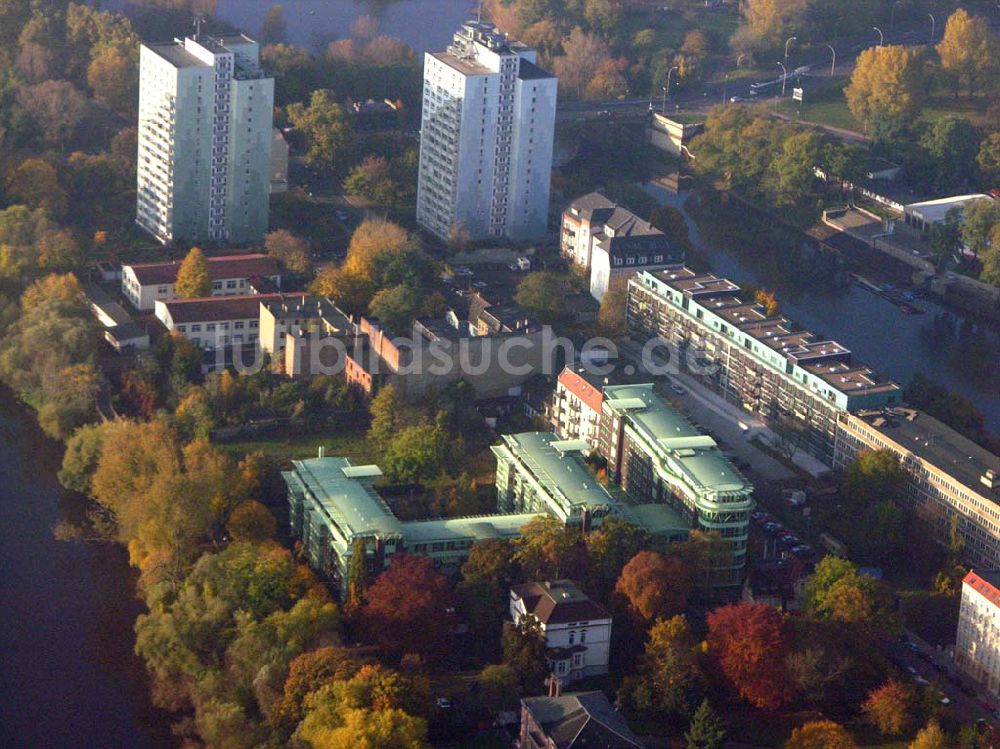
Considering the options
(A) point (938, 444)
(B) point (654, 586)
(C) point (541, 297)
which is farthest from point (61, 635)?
(A) point (938, 444)

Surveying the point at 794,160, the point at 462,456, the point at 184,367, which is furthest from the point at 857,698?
the point at 794,160

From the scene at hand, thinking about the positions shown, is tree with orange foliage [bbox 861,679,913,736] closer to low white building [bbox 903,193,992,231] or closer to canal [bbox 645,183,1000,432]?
canal [bbox 645,183,1000,432]

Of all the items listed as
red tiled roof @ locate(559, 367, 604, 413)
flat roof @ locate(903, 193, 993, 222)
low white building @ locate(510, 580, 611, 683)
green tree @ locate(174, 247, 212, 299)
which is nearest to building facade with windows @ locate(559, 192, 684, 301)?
red tiled roof @ locate(559, 367, 604, 413)

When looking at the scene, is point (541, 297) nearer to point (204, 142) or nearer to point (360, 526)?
point (204, 142)

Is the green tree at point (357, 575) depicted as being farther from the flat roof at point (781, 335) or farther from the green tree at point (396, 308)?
the flat roof at point (781, 335)

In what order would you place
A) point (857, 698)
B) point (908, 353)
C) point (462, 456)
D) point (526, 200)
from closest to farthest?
point (857, 698) → point (462, 456) → point (908, 353) → point (526, 200)

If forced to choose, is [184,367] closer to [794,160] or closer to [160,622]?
[160,622]

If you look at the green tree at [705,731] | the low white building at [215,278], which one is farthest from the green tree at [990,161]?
the green tree at [705,731]

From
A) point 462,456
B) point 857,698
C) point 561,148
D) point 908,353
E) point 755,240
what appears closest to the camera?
point 857,698
